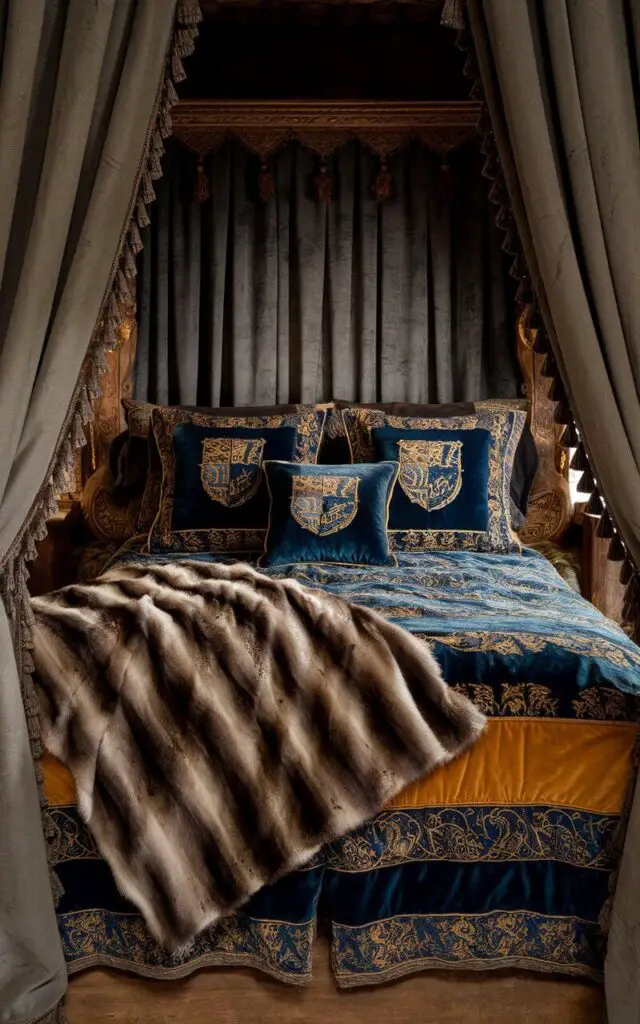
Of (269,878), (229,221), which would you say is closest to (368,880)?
(269,878)

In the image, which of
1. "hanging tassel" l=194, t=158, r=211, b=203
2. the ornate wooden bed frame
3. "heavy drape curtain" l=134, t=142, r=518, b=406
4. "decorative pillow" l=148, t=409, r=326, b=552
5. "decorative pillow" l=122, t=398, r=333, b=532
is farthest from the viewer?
"heavy drape curtain" l=134, t=142, r=518, b=406

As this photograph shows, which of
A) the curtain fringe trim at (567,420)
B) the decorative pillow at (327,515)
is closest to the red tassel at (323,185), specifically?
the decorative pillow at (327,515)

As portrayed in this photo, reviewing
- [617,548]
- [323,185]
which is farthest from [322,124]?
[617,548]

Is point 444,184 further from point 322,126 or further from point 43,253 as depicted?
point 43,253

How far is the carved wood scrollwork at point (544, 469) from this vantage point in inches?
145

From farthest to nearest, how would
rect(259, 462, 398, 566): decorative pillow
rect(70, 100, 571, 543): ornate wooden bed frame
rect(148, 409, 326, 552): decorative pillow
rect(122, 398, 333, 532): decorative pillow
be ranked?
rect(70, 100, 571, 543): ornate wooden bed frame, rect(122, 398, 333, 532): decorative pillow, rect(148, 409, 326, 552): decorative pillow, rect(259, 462, 398, 566): decorative pillow

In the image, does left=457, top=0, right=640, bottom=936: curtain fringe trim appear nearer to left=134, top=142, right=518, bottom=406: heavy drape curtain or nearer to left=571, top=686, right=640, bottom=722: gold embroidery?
left=571, top=686, right=640, bottom=722: gold embroidery

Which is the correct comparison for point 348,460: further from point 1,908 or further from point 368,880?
point 1,908

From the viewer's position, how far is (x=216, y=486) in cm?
315

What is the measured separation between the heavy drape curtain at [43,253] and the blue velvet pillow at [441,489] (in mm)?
1628

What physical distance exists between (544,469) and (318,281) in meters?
1.24

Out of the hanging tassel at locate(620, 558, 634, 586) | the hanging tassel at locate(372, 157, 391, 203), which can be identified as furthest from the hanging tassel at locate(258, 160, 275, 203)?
the hanging tassel at locate(620, 558, 634, 586)

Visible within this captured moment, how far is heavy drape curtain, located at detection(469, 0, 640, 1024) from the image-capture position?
1.69 meters

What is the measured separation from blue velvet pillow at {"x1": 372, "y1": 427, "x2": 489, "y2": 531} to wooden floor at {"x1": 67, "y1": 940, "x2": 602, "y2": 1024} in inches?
64.2
